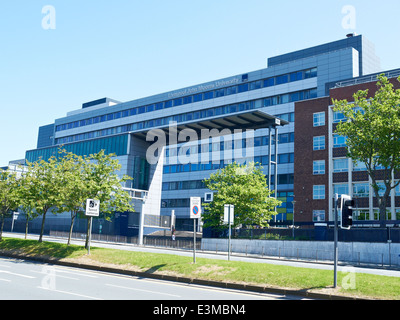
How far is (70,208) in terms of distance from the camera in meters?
31.0

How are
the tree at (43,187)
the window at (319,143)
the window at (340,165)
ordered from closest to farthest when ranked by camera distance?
the tree at (43,187) < the window at (340,165) < the window at (319,143)

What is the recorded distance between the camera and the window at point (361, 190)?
53031mm

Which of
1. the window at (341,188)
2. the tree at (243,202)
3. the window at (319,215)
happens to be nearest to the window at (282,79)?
the window at (341,188)

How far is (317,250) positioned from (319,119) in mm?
26255

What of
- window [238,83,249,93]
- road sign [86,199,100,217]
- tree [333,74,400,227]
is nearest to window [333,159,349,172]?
tree [333,74,400,227]

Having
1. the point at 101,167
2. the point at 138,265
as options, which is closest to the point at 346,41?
the point at 101,167

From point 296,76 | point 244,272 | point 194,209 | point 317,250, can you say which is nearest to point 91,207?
point 194,209

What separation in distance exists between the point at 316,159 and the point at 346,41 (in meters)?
45.8

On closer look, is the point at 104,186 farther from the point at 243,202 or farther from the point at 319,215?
the point at 319,215

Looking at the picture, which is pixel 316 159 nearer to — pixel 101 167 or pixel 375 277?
pixel 101 167

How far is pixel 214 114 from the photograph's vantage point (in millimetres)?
82625

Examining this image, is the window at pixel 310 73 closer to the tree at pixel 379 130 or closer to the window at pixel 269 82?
the window at pixel 269 82

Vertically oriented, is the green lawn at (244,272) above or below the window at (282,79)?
below

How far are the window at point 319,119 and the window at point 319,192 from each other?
26.7 feet
